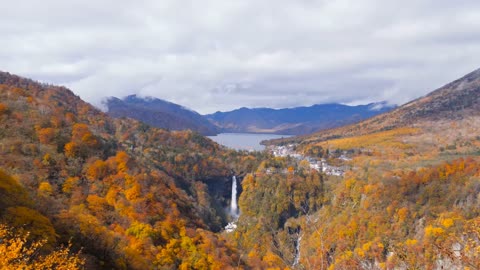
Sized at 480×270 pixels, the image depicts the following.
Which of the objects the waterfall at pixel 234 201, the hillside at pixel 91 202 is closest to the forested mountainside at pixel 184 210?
the hillside at pixel 91 202

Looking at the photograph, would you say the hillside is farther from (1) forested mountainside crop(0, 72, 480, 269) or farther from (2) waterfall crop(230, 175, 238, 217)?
(2) waterfall crop(230, 175, 238, 217)

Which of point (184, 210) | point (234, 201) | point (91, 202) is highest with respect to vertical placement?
point (91, 202)

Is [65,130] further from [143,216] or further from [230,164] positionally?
[230,164]

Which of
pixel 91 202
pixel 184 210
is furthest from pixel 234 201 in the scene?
pixel 91 202

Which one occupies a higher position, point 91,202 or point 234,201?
point 91,202

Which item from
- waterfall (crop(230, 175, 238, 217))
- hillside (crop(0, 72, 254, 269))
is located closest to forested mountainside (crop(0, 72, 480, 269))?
hillside (crop(0, 72, 254, 269))

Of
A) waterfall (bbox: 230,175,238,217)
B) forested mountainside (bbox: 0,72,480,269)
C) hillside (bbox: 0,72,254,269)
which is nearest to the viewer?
forested mountainside (bbox: 0,72,480,269)

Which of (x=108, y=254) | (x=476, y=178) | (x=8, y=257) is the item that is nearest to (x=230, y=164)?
(x=476, y=178)

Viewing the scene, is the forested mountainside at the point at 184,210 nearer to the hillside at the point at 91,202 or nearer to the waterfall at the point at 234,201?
the hillside at the point at 91,202

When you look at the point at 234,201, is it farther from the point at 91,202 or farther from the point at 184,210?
the point at 91,202

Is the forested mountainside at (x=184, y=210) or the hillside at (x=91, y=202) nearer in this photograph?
the forested mountainside at (x=184, y=210)

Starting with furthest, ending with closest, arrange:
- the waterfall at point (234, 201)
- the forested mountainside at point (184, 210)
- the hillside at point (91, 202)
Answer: the waterfall at point (234, 201), the hillside at point (91, 202), the forested mountainside at point (184, 210)
